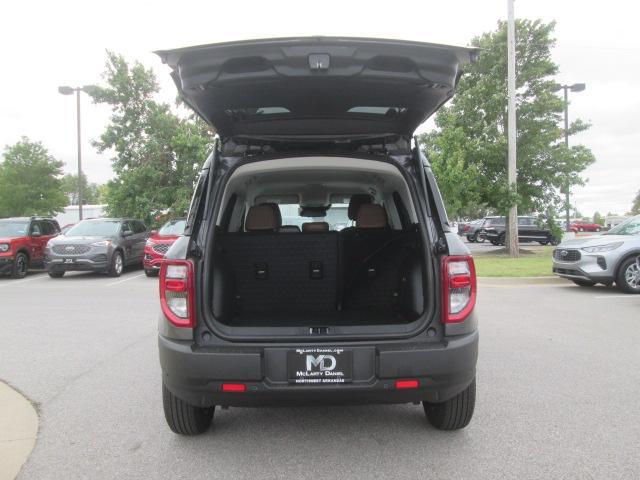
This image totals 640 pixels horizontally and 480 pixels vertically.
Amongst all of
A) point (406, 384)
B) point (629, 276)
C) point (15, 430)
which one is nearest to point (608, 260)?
point (629, 276)

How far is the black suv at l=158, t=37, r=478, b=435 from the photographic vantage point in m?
2.88

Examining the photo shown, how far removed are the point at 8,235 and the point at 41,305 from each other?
6.69 meters

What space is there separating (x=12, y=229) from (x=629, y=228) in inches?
617

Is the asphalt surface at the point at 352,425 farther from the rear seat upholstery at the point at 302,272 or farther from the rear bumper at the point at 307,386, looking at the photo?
the rear seat upholstery at the point at 302,272

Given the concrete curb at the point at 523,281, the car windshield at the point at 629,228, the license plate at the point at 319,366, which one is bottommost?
the concrete curb at the point at 523,281

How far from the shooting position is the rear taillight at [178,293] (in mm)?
3008

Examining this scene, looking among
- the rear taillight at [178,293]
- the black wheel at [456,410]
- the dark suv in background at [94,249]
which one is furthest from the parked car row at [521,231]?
the rear taillight at [178,293]

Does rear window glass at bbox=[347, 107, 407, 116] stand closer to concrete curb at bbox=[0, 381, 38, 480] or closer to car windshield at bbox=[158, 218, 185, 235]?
concrete curb at bbox=[0, 381, 38, 480]

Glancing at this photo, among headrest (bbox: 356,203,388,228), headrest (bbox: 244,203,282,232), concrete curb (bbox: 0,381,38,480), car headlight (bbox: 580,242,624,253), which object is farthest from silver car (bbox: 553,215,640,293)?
concrete curb (bbox: 0,381,38,480)

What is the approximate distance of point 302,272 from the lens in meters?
4.03

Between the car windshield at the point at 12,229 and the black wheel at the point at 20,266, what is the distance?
702mm

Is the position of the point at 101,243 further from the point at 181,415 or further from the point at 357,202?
the point at 181,415

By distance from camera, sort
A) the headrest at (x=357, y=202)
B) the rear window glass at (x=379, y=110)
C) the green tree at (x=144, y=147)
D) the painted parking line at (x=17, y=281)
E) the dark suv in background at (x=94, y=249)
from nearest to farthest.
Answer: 1. the rear window glass at (x=379, y=110)
2. the headrest at (x=357, y=202)
3. the painted parking line at (x=17, y=281)
4. the dark suv in background at (x=94, y=249)
5. the green tree at (x=144, y=147)

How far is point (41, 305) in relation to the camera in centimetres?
934
